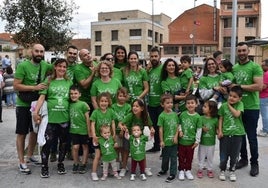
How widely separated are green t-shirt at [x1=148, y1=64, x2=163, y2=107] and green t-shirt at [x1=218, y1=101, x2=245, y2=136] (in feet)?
4.59

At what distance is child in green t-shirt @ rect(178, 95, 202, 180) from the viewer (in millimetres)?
5586

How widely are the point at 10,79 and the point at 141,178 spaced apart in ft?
32.5

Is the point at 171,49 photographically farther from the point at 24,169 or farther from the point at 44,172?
the point at 44,172

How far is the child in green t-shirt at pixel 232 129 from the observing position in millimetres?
5508

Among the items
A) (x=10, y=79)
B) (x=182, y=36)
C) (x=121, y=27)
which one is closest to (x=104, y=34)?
(x=121, y=27)

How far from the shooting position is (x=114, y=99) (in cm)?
580

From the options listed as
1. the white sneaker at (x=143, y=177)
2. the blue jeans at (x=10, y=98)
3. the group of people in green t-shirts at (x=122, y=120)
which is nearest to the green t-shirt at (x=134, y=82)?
the group of people in green t-shirts at (x=122, y=120)

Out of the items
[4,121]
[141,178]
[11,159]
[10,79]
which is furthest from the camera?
[10,79]

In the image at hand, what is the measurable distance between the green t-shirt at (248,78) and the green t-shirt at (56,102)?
279 cm

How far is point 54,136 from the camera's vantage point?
5684mm

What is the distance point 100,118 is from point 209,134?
1.72 metres

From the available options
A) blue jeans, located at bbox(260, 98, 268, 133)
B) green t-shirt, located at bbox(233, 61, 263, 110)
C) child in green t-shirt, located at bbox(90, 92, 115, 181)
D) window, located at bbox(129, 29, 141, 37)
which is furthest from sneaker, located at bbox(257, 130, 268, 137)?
window, located at bbox(129, 29, 141, 37)

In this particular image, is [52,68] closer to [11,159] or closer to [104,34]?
[11,159]

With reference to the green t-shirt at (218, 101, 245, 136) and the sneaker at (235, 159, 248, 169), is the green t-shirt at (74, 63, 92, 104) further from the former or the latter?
the sneaker at (235, 159, 248, 169)
